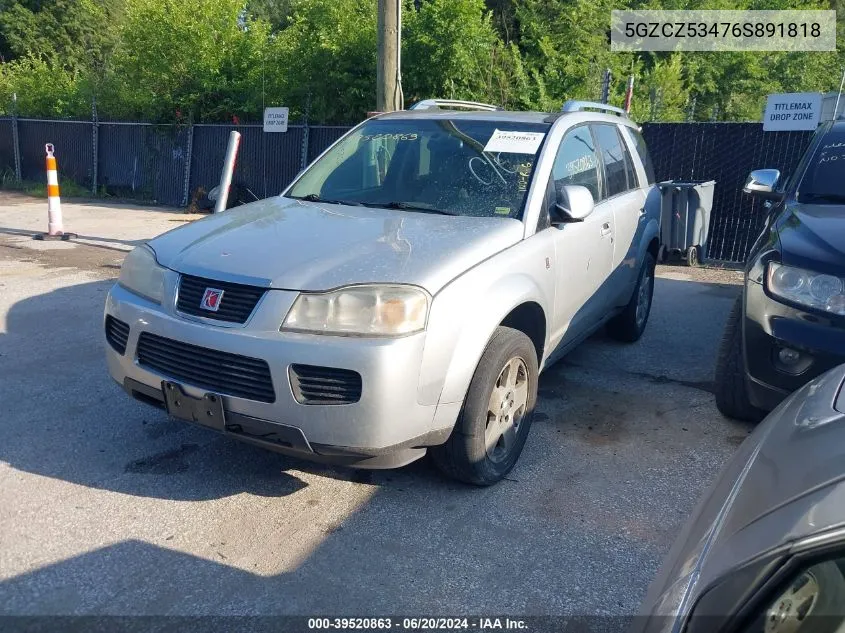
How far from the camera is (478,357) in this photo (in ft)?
10.5

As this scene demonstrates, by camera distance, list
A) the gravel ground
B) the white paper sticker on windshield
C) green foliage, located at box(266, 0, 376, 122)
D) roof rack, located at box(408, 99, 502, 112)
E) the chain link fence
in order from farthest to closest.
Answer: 1. green foliage, located at box(266, 0, 376, 122)
2. the chain link fence
3. roof rack, located at box(408, 99, 502, 112)
4. the white paper sticker on windshield
5. the gravel ground

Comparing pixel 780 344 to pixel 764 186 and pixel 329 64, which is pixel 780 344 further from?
pixel 329 64

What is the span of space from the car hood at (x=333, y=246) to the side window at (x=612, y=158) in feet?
5.39

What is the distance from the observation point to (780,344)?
3559 millimetres

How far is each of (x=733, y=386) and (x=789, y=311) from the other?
0.89m

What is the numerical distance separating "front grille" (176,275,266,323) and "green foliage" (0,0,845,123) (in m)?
11.0

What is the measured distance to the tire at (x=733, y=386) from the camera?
425 centimetres

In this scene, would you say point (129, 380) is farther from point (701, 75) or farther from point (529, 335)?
point (701, 75)

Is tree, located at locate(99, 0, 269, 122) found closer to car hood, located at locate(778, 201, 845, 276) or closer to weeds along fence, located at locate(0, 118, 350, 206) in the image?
weeds along fence, located at locate(0, 118, 350, 206)

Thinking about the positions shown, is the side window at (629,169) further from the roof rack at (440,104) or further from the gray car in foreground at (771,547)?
the gray car in foreground at (771,547)

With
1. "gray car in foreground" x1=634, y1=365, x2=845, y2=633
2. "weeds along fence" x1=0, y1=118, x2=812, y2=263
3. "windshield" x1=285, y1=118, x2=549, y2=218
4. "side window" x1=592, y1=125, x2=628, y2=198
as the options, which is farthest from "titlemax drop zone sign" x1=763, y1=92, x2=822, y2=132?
"gray car in foreground" x1=634, y1=365, x2=845, y2=633

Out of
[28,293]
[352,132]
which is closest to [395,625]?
[352,132]

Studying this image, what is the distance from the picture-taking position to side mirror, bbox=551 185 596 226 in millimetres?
3852

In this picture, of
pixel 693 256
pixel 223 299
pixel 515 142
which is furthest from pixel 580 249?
pixel 693 256
